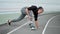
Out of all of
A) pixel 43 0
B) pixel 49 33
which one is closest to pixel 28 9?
pixel 49 33

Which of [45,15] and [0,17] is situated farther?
[45,15]

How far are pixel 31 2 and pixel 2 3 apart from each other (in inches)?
91.0

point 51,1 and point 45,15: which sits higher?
point 51,1

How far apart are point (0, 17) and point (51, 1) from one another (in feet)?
23.0

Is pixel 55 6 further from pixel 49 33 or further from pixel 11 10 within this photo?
pixel 49 33

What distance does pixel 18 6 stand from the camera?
1691 centimetres

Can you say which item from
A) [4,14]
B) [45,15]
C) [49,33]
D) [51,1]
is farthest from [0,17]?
[45,15]

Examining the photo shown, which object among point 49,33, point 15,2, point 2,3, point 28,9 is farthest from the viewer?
point 15,2

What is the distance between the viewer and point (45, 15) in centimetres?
2420

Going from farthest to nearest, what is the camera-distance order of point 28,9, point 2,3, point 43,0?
point 43,0
point 2,3
point 28,9

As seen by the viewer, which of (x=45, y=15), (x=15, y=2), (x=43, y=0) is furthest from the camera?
(x=45, y=15)

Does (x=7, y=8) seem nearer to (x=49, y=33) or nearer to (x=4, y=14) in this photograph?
(x=4, y=14)

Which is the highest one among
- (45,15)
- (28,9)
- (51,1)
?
(28,9)

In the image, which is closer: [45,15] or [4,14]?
[4,14]
